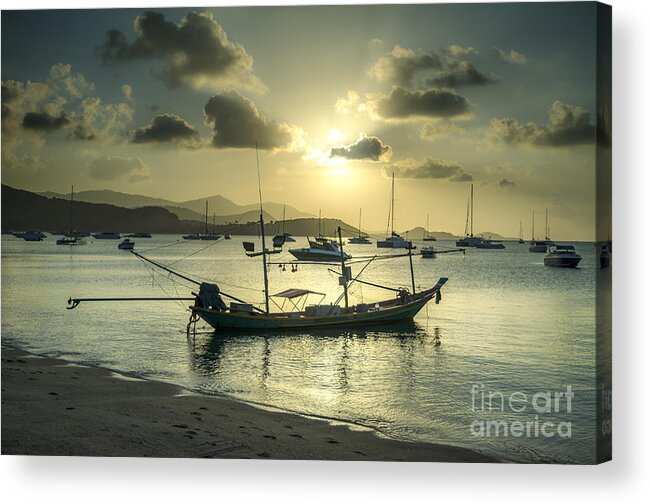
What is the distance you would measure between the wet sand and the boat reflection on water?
72 centimetres

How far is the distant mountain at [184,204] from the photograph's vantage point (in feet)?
27.8

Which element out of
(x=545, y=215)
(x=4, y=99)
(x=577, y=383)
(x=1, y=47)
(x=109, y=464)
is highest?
(x=1, y=47)

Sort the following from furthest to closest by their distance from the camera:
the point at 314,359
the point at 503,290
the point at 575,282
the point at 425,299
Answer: the point at 575,282 < the point at 503,290 < the point at 425,299 < the point at 314,359

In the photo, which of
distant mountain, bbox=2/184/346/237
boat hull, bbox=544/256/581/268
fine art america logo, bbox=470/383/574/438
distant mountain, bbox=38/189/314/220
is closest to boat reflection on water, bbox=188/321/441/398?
fine art america logo, bbox=470/383/574/438

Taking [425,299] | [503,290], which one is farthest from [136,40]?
[503,290]

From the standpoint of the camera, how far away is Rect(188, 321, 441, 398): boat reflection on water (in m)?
9.76

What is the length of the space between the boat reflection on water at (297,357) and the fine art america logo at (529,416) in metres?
1.70

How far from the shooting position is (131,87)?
25.4 feet

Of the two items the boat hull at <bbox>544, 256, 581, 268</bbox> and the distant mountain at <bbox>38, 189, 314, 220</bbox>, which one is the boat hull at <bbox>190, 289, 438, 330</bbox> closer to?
the distant mountain at <bbox>38, 189, 314, 220</bbox>

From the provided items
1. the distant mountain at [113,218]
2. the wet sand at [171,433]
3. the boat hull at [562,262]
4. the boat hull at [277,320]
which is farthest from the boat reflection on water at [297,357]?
the boat hull at [562,262]

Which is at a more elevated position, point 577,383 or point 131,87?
point 131,87

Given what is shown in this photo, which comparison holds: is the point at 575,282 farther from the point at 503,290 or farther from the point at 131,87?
the point at 131,87

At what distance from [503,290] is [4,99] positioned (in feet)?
73.9

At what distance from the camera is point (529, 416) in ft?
22.4
